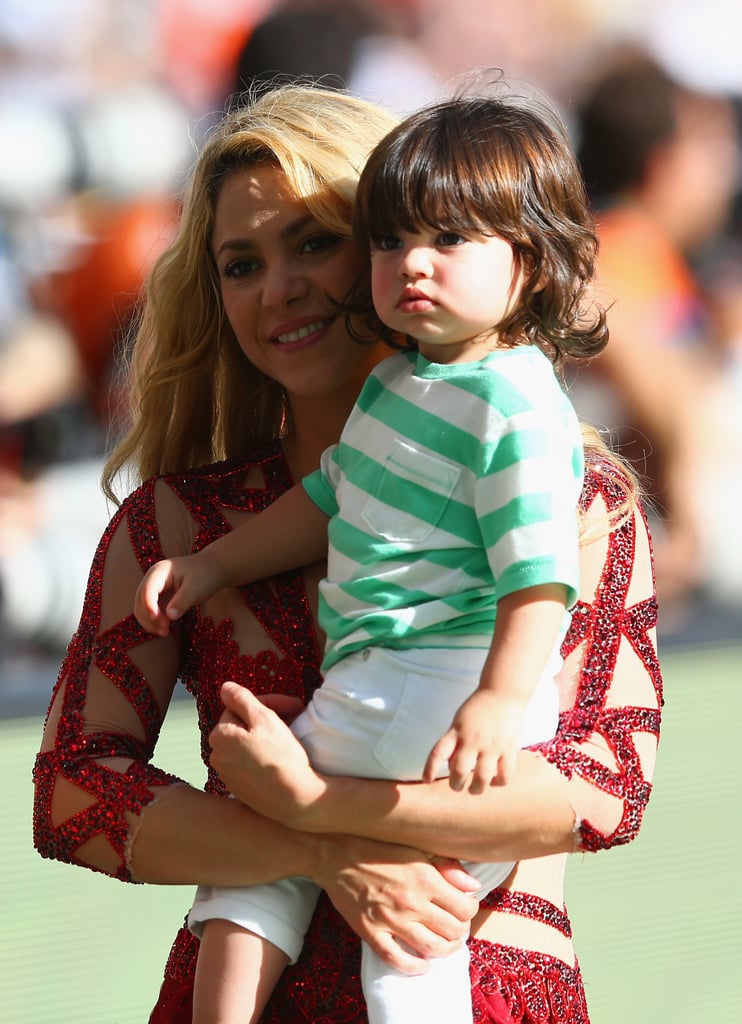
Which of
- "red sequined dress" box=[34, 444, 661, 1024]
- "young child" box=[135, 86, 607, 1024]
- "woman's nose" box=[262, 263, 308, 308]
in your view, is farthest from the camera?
"woman's nose" box=[262, 263, 308, 308]

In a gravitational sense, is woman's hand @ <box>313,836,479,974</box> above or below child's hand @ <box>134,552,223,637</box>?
below

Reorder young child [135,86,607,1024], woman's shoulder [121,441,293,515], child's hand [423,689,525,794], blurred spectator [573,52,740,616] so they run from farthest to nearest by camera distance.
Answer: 1. blurred spectator [573,52,740,616]
2. woman's shoulder [121,441,293,515]
3. young child [135,86,607,1024]
4. child's hand [423,689,525,794]

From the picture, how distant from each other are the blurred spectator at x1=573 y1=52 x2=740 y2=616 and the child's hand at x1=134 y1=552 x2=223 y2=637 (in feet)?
12.6

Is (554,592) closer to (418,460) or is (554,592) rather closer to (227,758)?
(418,460)

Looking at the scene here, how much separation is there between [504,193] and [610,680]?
0.60 m

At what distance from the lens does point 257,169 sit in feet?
6.57

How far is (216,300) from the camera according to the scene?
2.15 meters

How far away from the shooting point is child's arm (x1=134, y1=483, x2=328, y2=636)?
183 centimetres

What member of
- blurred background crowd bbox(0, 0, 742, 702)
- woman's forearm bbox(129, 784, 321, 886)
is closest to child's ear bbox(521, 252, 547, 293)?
woman's forearm bbox(129, 784, 321, 886)

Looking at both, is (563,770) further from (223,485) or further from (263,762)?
(223,485)

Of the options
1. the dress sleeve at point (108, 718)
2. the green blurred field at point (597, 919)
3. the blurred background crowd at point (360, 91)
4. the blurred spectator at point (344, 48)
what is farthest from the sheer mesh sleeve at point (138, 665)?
the blurred spectator at point (344, 48)

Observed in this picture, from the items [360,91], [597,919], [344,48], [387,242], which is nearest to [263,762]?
[387,242]

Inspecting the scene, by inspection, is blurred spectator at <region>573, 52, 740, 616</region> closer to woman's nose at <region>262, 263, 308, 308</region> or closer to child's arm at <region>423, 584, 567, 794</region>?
woman's nose at <region>262, 263, 308, 308</region>

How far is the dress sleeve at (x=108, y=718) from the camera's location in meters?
1.78
